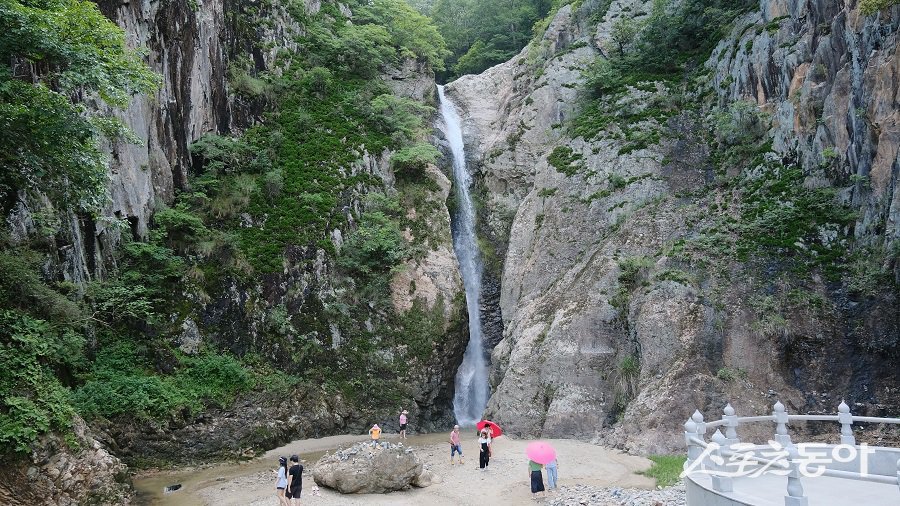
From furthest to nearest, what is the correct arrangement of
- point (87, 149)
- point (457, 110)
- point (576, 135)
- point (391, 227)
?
point (457, 110) → point (576, 135) → point (391, 227) → point (87, 149)

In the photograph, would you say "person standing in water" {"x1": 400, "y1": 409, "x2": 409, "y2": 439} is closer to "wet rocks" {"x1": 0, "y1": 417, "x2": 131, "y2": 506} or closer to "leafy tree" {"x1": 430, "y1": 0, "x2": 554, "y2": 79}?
"wet rocks" {"x1": 0, "y1": 417, "x2": 131, "y2": 506}

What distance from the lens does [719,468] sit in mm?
8648

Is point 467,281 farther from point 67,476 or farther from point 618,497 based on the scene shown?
point 67,476

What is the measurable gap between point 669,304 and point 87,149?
1721 centimetres

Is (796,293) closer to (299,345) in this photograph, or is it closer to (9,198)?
(299,345)

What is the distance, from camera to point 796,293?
1758 cm

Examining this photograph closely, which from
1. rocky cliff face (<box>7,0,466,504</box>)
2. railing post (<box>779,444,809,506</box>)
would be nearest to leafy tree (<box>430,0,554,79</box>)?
rocky cliff face (<box>7,0,466,504</box>)

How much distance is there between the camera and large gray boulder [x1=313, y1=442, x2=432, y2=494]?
46.9ft

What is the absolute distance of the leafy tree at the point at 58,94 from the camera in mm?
12734

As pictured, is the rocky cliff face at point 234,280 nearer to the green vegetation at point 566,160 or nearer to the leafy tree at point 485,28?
the green vegetation at point 566,160

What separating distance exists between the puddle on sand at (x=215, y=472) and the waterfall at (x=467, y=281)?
9.08 feet

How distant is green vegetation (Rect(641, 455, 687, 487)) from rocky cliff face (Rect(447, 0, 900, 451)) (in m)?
0.65

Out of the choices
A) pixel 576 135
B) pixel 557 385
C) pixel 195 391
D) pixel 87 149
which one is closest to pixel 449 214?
pixel 576 135

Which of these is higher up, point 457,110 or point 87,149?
point 457,110
